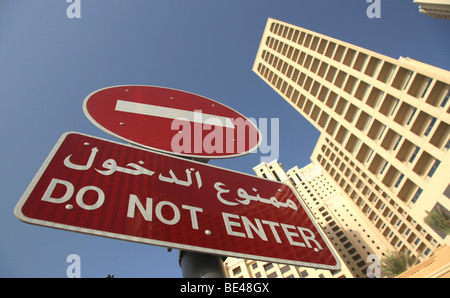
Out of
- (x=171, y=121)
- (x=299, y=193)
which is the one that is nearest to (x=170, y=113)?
(x=171, y=121)

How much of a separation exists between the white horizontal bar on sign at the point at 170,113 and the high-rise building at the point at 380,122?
56.9ft

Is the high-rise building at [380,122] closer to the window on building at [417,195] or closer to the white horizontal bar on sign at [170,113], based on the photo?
the window on building at [417,195]

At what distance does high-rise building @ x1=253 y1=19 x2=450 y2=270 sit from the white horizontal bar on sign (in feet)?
56.9

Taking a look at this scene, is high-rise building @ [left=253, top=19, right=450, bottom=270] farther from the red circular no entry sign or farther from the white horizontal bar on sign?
the white horizontal bar on sign

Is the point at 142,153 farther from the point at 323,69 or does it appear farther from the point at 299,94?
the point at 299,94

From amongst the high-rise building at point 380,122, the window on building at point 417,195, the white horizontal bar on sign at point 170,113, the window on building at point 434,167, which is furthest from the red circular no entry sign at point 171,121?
the window on building at point 417,195

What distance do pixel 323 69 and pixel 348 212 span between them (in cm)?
4955

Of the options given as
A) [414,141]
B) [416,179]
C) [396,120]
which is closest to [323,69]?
[396,120]

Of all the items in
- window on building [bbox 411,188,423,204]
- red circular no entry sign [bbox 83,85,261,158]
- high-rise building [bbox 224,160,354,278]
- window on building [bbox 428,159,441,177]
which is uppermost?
red circular no entry sign [bbox 83,85,261,158]

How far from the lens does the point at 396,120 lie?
18328mm

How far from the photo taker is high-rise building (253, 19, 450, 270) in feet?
51.8

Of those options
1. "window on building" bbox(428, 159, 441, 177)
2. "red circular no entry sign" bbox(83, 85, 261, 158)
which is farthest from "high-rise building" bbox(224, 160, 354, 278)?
"red circular no entry sign" bbox(83, 85, 261, 158)

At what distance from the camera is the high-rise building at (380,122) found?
1578cm
